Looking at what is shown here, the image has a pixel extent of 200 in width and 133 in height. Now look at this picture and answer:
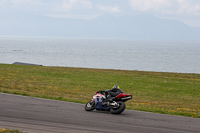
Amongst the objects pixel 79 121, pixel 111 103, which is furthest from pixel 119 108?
pixel 79 121

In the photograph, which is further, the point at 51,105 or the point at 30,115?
the point at 51,105

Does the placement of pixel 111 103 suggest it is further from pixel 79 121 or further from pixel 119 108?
pixel 79 121

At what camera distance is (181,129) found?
36.9 ft

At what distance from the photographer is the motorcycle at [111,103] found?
13.6 m

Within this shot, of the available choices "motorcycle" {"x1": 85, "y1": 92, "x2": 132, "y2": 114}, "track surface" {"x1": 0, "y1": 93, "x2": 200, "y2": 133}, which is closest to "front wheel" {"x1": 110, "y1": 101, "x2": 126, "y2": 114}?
"motorcycle" {"x1": 85, "y1": 92, "x2": 132, "y2": 114}

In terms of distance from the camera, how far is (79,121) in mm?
11977

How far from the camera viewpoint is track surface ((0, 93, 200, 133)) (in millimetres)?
10695

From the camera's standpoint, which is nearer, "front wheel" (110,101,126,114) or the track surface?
the track surface

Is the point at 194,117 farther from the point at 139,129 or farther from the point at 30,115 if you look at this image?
the point at 30,115

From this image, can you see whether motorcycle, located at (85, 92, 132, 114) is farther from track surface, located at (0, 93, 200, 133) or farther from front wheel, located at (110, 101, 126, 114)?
track surface, located at (0, 93, 200, 133)

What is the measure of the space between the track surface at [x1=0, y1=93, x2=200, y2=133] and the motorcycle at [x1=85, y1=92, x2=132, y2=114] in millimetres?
257

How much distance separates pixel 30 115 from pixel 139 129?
15.3 feet

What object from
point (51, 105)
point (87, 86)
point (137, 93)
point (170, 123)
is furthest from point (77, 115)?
point (87, 86)

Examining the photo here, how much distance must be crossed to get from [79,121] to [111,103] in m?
2.35
